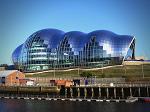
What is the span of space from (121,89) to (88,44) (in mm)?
69137

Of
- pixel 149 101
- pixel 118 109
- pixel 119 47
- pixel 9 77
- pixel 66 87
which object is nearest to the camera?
pixel 118 109

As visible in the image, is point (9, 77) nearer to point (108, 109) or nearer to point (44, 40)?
point (44, 40)

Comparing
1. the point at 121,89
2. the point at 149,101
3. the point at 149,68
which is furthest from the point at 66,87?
the point at 149,68

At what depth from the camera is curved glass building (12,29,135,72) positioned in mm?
169000

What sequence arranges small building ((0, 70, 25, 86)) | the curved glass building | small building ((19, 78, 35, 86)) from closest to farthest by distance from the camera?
small building ((19, 78, 35, 86)), small building ((0, 70, 25, 86)), the curved glass building

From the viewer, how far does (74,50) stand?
17188cm

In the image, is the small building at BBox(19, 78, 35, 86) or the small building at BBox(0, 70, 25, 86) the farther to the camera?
the small building at BBox(0, 70, 25, 86)

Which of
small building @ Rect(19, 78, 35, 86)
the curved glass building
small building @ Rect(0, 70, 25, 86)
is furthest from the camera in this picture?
the curved glass building

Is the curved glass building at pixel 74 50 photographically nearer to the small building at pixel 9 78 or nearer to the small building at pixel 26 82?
the small building at pixel 9 78

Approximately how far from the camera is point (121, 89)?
338 feet

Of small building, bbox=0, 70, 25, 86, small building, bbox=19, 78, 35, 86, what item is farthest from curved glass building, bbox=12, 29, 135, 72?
small building, bbox=19, 78, 35, 86

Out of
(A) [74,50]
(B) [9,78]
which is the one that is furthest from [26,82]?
(A) [74,50]

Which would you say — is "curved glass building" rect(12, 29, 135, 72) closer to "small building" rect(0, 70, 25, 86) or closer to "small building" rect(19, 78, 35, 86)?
"small building" rect(0, 70, 25, 86)

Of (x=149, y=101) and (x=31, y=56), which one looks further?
(x=31, y=56)
